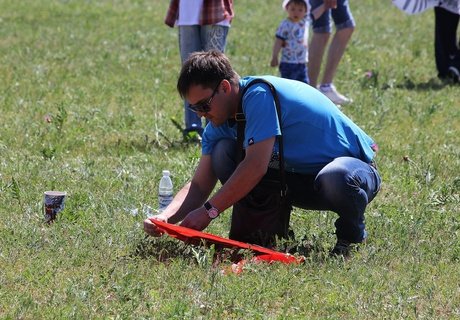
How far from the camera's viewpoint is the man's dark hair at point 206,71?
16.3ft

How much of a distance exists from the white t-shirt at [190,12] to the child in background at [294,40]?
64.9 inches

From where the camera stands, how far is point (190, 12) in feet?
25.5

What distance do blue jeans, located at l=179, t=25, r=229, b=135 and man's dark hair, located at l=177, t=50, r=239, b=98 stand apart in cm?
275

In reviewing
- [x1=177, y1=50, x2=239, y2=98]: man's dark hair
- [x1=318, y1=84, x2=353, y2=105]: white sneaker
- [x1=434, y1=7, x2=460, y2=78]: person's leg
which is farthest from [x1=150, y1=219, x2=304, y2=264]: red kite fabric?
[x1=434, y1=7, x2=460, y2=78]: person's leg

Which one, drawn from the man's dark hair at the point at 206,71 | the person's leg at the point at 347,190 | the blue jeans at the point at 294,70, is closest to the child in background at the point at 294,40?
the blue jeans at the point at 294,70

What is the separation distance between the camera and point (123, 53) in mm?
12070

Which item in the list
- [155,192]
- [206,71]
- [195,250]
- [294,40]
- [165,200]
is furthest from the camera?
[294,40]

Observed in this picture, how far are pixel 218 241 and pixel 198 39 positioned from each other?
3.16m

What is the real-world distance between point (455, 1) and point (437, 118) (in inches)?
95.3

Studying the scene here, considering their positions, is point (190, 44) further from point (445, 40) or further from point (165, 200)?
point (445, 40)

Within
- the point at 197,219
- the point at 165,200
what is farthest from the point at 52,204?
the point at 197,219

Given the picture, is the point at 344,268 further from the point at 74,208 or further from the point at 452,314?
the point at 74,208

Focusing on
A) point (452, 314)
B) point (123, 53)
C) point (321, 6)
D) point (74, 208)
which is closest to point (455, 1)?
point (321, 6)

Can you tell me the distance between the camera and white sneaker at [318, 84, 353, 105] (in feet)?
31.5
